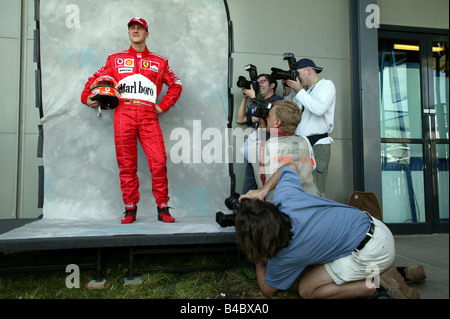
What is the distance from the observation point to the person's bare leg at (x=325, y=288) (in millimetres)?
1525

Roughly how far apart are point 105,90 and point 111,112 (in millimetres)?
621

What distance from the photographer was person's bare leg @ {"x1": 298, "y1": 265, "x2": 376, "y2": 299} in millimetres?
1525

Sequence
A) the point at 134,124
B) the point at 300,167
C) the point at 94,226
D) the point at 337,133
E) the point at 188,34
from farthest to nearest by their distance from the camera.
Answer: the point at 337,133, the point at 188,34, the point at 134,124, the point at 94,226, the point at 300,167

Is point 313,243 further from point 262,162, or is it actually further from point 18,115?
point 18,115

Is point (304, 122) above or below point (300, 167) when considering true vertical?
above

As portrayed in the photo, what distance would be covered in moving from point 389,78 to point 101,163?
3.46 meters

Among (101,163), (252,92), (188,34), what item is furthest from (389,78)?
(101,163)

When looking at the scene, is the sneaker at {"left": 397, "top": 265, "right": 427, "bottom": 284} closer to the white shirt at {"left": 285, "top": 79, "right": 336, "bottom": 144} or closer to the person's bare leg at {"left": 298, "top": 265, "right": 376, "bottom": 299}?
the person's bare leg at {"left": 298, "top": 265, "right": 376, "bottom": 299}

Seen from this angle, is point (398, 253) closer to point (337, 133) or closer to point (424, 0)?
point (337, 133)

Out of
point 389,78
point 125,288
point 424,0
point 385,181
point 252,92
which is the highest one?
point 424,0

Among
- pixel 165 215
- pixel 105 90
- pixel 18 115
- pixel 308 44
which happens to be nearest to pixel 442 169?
pixel 308 44

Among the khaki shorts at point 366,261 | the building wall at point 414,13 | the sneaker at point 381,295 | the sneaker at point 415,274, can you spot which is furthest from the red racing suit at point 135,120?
the building wall at point 414,13

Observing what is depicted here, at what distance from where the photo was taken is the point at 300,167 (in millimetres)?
1856

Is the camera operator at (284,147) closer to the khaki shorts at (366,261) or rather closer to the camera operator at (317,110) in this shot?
the khaki shorts at (366,261)
